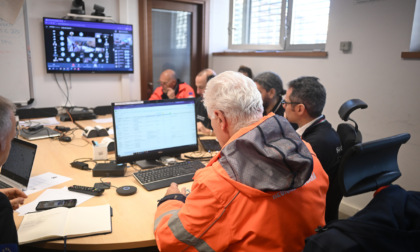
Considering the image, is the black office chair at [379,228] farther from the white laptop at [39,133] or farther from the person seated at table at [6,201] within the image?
the white laptop at [39,133]

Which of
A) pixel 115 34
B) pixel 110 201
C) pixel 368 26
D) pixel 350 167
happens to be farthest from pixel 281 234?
pixel 115 34

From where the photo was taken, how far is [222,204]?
0.98 meters

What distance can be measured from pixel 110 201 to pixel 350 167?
A: 107cm

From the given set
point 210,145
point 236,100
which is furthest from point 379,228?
point 210,145

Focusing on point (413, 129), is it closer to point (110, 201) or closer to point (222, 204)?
point (222, 204)

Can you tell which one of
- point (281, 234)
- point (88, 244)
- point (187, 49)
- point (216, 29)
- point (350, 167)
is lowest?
point (88, 244)

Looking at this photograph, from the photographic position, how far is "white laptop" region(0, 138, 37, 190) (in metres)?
1.55

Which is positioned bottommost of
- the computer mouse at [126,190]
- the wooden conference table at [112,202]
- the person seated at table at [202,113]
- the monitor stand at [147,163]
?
the wooden conference table at [112,202]

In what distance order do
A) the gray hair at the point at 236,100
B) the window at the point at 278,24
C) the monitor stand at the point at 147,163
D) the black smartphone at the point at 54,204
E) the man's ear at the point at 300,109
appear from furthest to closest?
the window at the point at 278,24
the man's ear at the point at 300,109
the monitor stand at the point at 147,163
the black smartphone at the point at 54,204
the gray hair at the point at 236,100

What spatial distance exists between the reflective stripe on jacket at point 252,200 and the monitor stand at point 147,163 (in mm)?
894

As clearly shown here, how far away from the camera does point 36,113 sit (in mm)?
3664

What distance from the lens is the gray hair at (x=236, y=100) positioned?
1.25 m

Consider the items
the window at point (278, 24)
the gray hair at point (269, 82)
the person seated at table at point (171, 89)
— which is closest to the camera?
the gray hair at point (269, 82)

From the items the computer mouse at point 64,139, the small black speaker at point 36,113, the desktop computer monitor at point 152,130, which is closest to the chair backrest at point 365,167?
the desktop computer monitor at point 152,130
